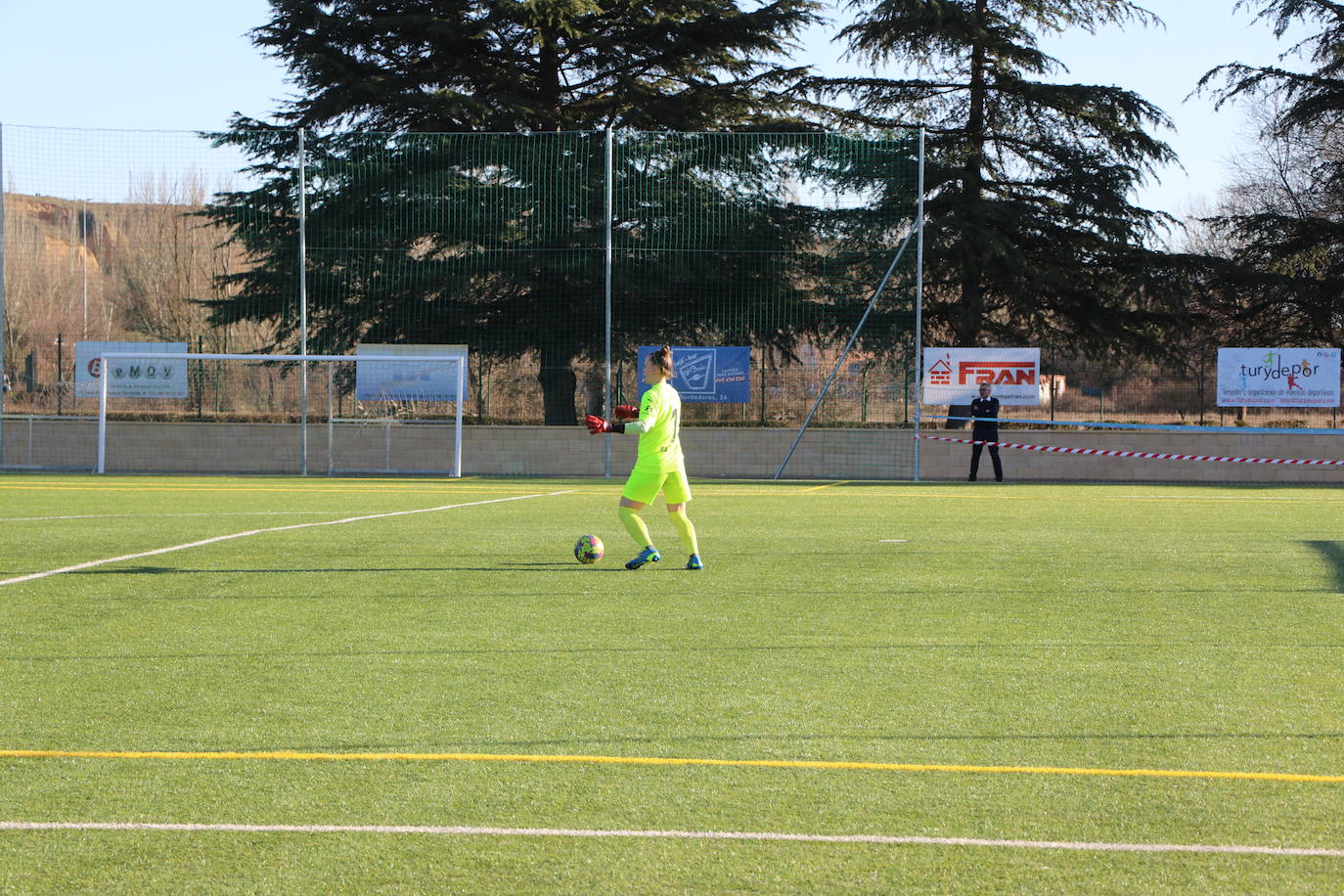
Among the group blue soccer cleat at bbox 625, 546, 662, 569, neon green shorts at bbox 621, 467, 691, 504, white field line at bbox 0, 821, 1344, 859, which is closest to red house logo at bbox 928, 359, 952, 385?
blue soccer cleat at bbox 625, 546, 662, 569

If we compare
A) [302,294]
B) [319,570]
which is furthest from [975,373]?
[319,570]

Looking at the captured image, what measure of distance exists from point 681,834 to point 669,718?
5.35 ft

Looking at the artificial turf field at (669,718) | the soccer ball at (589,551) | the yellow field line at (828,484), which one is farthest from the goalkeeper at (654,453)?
the yellow field line at (828,484)

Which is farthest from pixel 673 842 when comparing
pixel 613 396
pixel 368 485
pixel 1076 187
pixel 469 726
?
pixel 1076 187

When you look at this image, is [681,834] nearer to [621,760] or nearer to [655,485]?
[621,760]

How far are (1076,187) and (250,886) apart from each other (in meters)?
31.2

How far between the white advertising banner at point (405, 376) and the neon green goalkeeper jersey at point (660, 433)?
1538 centimetres

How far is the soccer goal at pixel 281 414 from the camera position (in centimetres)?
2617

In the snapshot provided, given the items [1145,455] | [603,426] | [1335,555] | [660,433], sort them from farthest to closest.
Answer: [1145,455]
[1335,555]
[660,433]
[603,426]

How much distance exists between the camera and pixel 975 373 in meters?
25.8

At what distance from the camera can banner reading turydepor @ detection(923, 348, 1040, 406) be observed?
2573 centimetres

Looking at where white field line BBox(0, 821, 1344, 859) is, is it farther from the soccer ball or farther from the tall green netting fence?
the tall green netting fence

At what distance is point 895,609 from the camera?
938cm

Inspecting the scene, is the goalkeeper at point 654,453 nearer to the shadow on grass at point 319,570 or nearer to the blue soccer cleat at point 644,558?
the blue soccer cleat at point 644,558
